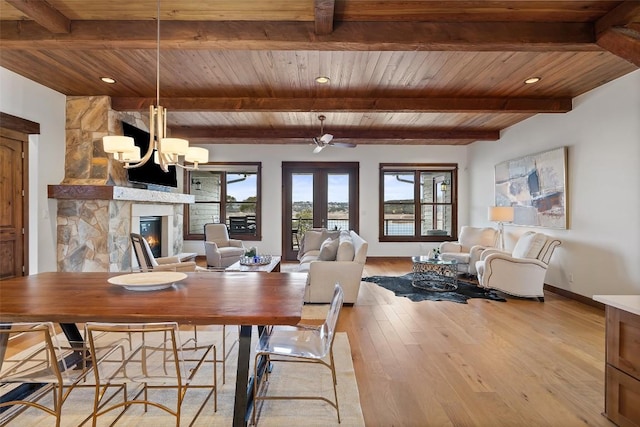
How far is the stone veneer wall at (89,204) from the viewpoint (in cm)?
455

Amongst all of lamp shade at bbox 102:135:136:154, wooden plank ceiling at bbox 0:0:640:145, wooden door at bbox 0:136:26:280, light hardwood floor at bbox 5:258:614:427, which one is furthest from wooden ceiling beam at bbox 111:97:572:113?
light hardwood floor at bbox 5:258:614:427

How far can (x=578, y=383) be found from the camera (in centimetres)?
246

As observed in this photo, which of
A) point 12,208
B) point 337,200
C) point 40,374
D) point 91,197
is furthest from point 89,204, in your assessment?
point 337,200

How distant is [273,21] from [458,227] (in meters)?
7.09

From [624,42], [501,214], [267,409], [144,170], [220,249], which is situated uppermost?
[624,42]

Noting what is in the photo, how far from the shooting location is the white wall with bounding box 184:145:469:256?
8195 mm

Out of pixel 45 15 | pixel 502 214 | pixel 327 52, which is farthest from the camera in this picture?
pixel 502 214

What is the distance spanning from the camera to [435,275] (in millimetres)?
6023

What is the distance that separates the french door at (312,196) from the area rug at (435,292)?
2753mm

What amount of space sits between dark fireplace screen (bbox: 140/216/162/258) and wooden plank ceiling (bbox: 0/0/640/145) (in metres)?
2.03

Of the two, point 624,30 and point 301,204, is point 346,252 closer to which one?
point 624,30

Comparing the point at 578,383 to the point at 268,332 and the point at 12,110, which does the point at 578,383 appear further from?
the point at 12,110

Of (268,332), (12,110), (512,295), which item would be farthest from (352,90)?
(12,110)

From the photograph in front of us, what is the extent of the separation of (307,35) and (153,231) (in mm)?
4957
